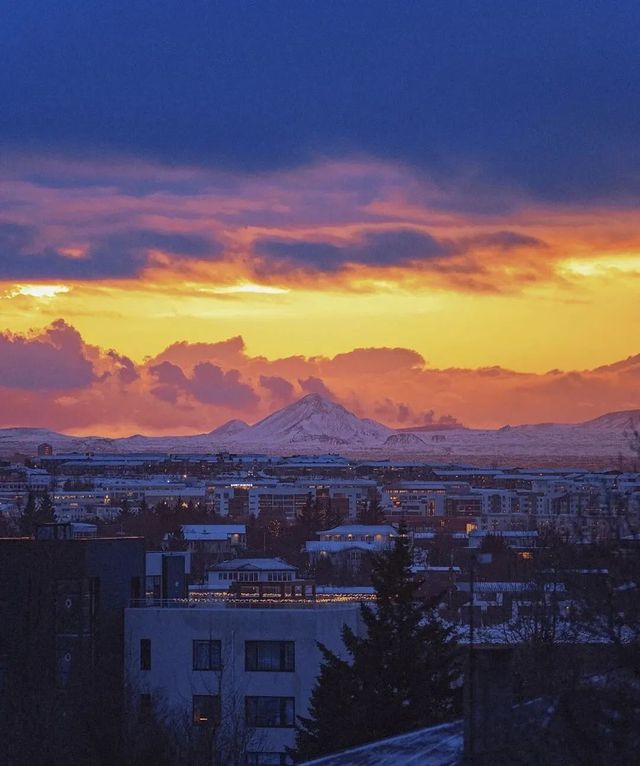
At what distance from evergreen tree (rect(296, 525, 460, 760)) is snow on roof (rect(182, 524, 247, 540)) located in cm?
6384

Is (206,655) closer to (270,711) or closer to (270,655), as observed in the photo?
(270,655)

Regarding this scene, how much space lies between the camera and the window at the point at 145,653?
1102 inches

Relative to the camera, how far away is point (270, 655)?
27.6m

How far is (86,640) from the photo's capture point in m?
28.1

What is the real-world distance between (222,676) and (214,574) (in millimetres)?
26834

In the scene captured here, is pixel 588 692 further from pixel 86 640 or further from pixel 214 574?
pixel 214 574

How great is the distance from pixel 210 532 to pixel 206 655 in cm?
6505

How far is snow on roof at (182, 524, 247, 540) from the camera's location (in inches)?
3489

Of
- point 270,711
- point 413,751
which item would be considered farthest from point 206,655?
point 413,751

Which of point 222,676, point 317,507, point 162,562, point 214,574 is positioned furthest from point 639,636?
point 317,507

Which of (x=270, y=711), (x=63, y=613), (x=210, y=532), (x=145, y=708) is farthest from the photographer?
(x=210, y=532)

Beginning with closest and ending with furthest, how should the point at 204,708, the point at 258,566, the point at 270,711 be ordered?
the point at 204,708
the point at 270,711
the point at 258,566

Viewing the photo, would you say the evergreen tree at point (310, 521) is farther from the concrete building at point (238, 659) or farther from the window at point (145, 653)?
the concrete building at point (238, 659)

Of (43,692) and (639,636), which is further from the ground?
Answer: (639,636)
